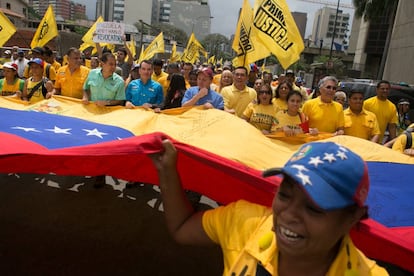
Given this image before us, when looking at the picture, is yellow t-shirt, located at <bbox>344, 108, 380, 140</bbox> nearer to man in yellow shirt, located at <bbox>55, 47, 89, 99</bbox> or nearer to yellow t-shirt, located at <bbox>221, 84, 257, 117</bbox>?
yellow t-shirt, located at <bbox>221, 84, 257, 117</bbox>

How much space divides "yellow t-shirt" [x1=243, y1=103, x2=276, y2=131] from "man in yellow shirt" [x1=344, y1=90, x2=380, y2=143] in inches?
40.9

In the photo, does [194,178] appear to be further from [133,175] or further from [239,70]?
[239,70]

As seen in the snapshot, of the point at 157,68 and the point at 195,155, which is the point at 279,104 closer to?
the point at 157,68

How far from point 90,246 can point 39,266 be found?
1.82 ft

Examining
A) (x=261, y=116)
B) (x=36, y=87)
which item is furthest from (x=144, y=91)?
(x=261, y=116)

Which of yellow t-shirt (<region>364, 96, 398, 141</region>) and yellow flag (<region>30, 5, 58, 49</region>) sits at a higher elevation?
yellow flag (<region>30, 5, 58, 49</region>)

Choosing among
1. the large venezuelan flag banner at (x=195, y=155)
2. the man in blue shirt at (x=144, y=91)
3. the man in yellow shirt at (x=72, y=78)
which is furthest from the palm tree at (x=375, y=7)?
the large venezuelan flag banner at (x=195, y=155)

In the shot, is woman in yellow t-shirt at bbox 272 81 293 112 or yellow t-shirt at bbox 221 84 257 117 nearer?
woman in yellow t-shirt at bbox 272 81 293 112

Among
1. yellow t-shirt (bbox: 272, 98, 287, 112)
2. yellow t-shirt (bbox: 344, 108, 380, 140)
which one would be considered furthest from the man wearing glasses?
yellow t-shirt (bbox: 272, 98, 287, 112)

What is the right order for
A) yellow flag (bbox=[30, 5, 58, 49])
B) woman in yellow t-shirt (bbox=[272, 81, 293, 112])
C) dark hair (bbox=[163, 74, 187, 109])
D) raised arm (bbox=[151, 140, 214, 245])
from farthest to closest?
yellow flag (bbox=[30, 5, 58, 49]) → dark hair (bbox=[163, 74, 187, 109]) → woman in yellow t-shirt (bbox=[272, 81, 293, 112]) → raised arm (bbox=[151, 140, 214, 245])

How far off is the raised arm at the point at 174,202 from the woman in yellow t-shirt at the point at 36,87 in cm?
416

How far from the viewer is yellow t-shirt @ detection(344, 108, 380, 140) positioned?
5.06 meters

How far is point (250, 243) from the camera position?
1614 millimetres

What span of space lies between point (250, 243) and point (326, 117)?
148 inches
